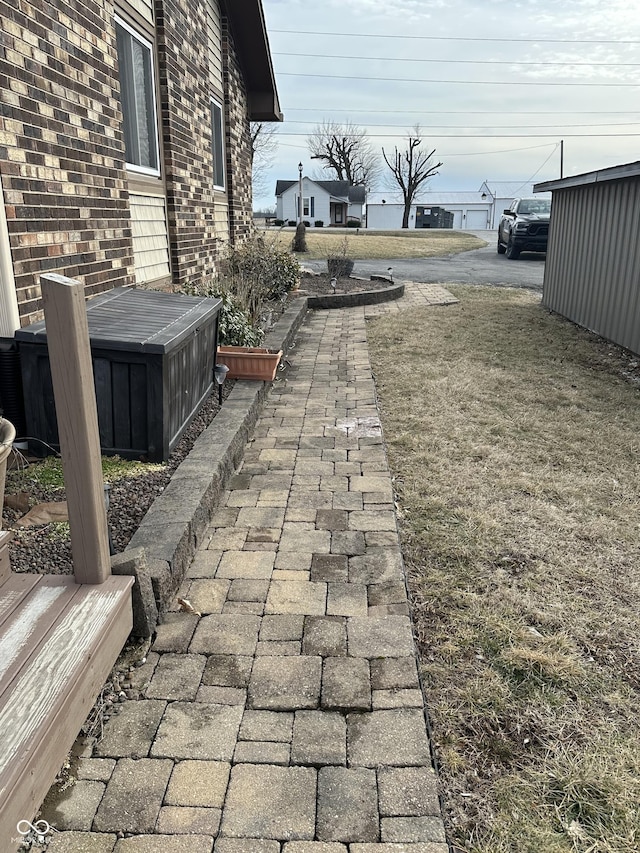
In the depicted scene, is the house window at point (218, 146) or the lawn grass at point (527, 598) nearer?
the lawn grass at point (527, 598)

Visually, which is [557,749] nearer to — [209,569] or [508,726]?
[508,726]

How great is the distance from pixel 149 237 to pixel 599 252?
6185mm

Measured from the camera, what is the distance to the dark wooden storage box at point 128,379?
3627 mm

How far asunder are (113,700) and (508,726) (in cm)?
135

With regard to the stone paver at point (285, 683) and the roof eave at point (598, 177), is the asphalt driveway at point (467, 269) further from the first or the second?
the stone paver at point (285, 683)

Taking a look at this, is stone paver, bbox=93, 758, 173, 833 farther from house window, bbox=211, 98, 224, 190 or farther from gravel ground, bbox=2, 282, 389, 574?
house window, bbox=211, 98, 224, 190

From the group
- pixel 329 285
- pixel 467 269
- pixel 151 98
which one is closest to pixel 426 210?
pixel 467 269

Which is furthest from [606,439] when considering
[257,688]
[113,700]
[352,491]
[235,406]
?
[113,700]

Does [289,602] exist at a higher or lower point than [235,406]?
lower

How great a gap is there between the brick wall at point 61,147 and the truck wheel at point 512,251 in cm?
1835

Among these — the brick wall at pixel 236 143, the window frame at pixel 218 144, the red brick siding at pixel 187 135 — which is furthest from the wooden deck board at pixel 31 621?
the brick wall at pixel 236 143

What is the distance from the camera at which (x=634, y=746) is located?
209cm

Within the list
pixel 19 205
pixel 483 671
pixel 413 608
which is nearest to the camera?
pixel 483 671

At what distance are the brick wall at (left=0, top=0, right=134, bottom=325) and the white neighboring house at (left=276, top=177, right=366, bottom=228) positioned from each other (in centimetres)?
5647
